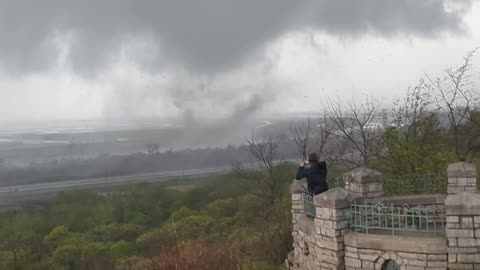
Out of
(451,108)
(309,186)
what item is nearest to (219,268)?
(309,186)

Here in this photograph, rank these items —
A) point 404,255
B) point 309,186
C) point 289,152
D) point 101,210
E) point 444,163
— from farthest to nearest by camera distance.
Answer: point 289,152
point 101,210
point 444,163
point 309,186
point 404,255

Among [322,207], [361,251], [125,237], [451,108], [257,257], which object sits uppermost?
[451,108]

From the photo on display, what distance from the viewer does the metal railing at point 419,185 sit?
15.4 meters

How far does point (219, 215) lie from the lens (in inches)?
1841

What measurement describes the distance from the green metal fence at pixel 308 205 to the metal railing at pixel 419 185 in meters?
4.20

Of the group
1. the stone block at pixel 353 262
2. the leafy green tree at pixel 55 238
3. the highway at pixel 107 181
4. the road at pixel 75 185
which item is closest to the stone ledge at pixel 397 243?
the stone block at pixel 353 262

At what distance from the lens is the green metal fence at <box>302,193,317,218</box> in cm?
1212

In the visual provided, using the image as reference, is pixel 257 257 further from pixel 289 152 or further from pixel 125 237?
pixel 289 152

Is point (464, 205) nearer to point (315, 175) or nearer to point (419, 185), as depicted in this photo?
point (315, 175)

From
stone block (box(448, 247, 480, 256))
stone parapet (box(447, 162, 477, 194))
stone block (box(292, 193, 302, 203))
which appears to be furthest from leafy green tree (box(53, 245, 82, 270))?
stone block (box(448, 247, 480, 256))

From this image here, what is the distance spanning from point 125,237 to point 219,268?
→ 3346cm

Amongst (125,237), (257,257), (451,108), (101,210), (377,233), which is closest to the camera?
(377,233)

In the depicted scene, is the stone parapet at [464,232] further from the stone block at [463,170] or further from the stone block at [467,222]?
the stone block at [463,170]

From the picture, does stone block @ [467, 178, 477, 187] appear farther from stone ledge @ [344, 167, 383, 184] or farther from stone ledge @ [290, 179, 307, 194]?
stone ledge @ [290, 179, 307, 194]
